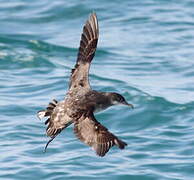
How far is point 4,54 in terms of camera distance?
15.9m

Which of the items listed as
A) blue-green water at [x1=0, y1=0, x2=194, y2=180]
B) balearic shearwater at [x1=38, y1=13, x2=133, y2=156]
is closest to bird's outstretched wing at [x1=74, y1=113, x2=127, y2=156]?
balearic shearwater at [x1=38, y1=13, x2=133, y2=156]

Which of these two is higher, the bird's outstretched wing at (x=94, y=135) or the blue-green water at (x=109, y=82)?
the bird's outstretched wing at (x=94, y=135)

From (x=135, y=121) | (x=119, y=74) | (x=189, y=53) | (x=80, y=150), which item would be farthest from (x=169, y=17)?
(x=80, y=150)

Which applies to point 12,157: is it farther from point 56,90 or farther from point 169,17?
point 169,17

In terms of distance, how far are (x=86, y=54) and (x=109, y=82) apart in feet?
12.8

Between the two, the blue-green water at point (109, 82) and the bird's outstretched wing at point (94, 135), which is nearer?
the bird's outstretched wing at point (94, 135)

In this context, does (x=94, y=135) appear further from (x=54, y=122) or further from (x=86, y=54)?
(x=86, y=54)

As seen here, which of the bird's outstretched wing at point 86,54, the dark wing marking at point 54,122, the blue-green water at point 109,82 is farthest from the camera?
the blue-green water at point 109,82

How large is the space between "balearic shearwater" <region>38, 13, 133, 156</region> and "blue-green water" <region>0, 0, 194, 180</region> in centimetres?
140

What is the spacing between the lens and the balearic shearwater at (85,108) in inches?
364

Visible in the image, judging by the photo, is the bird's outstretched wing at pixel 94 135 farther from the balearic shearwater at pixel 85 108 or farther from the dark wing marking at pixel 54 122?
the dark wing marking at pixel 54 122

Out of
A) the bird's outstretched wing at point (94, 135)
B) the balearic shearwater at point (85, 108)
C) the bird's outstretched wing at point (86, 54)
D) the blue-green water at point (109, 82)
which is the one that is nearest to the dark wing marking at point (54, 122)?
the balearic shearwater at point (85, 108)

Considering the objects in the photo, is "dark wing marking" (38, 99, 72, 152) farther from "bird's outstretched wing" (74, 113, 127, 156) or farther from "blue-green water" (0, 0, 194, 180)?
"blue-green water" (0, 0, 194, 180)

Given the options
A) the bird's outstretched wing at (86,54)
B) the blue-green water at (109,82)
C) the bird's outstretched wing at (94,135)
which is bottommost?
the blue-green water at (109,82)
